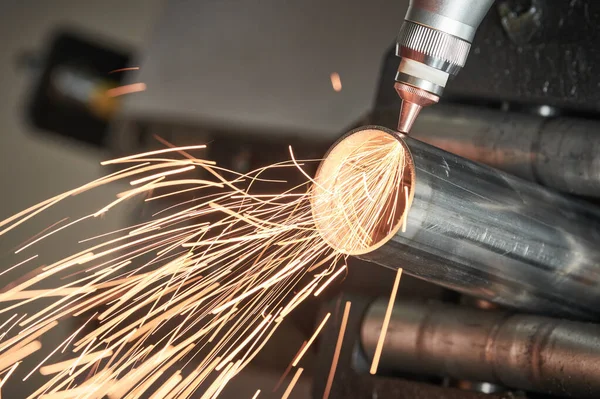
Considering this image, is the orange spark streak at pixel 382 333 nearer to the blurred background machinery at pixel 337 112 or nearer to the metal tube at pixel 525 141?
the blurred background machinery at pixel 337 112

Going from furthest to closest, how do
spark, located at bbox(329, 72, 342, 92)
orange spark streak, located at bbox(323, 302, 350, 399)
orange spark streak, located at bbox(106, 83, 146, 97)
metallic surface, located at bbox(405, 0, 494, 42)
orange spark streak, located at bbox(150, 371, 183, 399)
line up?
orange spark streak, located at bbox(106, 83, 146, 97) → spark, located at bbox(329, 72, 342, 92) → orange spark streak, located at bbox(150, 371, 183, 399) → orange spark streak, located at bbox(323, 302, 350, 399) → metallic surface, located at bbox(405, 0, 494, 42)

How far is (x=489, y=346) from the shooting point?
2.56 ft

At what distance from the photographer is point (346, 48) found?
1.27 metres

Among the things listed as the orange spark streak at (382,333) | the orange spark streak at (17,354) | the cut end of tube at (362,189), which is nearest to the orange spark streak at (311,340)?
the orange spark streak at (382,333)

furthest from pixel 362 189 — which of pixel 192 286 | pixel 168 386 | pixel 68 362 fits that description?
pixel 68 362

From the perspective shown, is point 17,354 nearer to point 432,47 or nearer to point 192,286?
point 192,286

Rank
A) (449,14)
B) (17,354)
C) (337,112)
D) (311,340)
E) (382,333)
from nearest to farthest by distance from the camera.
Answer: (449,14)
(382,333)
(311,340)
(337,112)
(17,354)

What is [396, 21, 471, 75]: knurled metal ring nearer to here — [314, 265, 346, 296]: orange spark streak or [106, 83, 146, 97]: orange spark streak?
[314, 265, 346, 296]: orange spark streak

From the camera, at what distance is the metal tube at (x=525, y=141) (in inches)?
30.1

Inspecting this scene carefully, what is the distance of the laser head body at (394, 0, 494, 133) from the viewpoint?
61 centimetres

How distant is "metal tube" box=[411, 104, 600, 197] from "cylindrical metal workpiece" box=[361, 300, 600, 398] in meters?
0.16

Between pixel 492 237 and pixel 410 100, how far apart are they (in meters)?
0.15

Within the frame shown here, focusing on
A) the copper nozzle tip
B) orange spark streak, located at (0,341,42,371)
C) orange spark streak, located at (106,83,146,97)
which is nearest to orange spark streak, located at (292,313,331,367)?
the copper nozzle tip

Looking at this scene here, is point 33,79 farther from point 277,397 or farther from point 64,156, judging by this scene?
point 277,397
